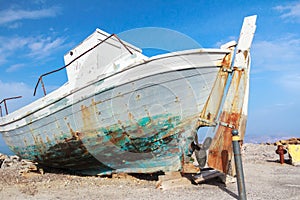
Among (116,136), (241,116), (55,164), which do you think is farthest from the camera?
(55,164)

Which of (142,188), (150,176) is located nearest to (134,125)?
(142,188)

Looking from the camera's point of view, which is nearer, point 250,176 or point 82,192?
point 82,192

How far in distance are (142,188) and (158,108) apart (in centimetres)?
147

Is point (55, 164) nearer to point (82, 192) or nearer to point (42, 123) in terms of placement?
point (42, 123)

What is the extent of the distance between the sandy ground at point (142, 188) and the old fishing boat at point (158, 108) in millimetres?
362

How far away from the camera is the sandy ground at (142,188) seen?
14.7ft

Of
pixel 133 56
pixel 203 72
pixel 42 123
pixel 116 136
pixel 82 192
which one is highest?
pixel 133 56

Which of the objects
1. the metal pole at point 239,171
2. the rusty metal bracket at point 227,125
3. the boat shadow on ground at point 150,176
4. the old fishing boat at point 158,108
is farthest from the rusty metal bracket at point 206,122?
the boat shadow on ground at point 150,176

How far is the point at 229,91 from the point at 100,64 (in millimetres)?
2785

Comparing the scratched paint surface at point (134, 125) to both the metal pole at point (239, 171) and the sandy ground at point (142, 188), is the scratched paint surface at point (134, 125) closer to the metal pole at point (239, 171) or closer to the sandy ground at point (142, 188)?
the sandy ground at point (142, 188)

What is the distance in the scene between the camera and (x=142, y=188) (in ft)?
16.7

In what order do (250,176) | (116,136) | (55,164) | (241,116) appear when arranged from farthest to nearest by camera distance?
1. (55,164)
2. (250,176)
3. (116,136)
4. (241,116)

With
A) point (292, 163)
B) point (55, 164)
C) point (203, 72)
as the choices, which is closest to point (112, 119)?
point (203, 72)

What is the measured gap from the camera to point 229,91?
499 centimetres
